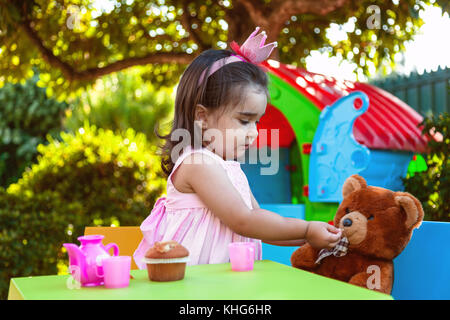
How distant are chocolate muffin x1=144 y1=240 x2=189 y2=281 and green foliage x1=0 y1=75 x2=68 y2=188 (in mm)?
14927

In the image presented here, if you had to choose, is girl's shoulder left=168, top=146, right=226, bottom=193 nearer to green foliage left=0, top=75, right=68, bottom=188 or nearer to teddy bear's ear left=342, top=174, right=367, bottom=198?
teddy bear's ear left=342, top=174, right=367, bottom=198

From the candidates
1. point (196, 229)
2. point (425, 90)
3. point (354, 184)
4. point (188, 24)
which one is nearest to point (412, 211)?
point (354, 184)

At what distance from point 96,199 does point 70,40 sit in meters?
2.23

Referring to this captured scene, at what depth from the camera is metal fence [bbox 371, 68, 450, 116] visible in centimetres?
668

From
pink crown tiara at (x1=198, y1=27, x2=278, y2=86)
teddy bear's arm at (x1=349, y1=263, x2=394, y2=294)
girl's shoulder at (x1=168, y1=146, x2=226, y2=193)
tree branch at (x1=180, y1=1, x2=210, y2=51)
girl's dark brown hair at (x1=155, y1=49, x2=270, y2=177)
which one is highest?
tree branch at (x1=180, y1=1, x2=210, y2=51)

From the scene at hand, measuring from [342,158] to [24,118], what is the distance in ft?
48.1

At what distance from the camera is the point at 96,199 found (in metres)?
5.37

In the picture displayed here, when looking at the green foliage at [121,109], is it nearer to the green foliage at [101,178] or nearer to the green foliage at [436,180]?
the green foliage at [101,178]

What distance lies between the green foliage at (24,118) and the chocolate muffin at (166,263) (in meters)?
14.9

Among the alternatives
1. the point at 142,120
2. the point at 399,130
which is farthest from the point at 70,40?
the point at 142,120

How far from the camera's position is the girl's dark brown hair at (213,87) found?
168cm

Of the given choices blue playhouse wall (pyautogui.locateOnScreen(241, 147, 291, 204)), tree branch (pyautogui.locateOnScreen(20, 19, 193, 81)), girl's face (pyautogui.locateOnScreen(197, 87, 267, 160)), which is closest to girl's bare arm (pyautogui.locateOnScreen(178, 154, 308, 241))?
girl's face (pyautogui.locateOnScreen(197, 87, 267, 160))

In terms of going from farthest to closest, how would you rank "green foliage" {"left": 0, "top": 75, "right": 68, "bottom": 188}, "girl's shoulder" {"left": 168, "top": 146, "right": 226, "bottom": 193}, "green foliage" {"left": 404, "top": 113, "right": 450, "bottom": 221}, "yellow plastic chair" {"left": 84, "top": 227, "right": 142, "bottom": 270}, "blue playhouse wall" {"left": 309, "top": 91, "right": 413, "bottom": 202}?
1. "green foliage" {"left": 0, "top": 75, "right": 68, "bottom": 188}
2. "blue playhouse wall" {"left": 309, "top": 91, "right": 413, "bottom": 202}
3. "green foliage" {"left": 404, "top": 113, "right": 450, "bottom": 221}
4. "yellow plastic chair" {"left": 84, "top": 227, "right": 142, "bottom": 270}
5. "girl's shoulder" {"left": 168, "top": 146, "right": 226, "bottom": 193}
